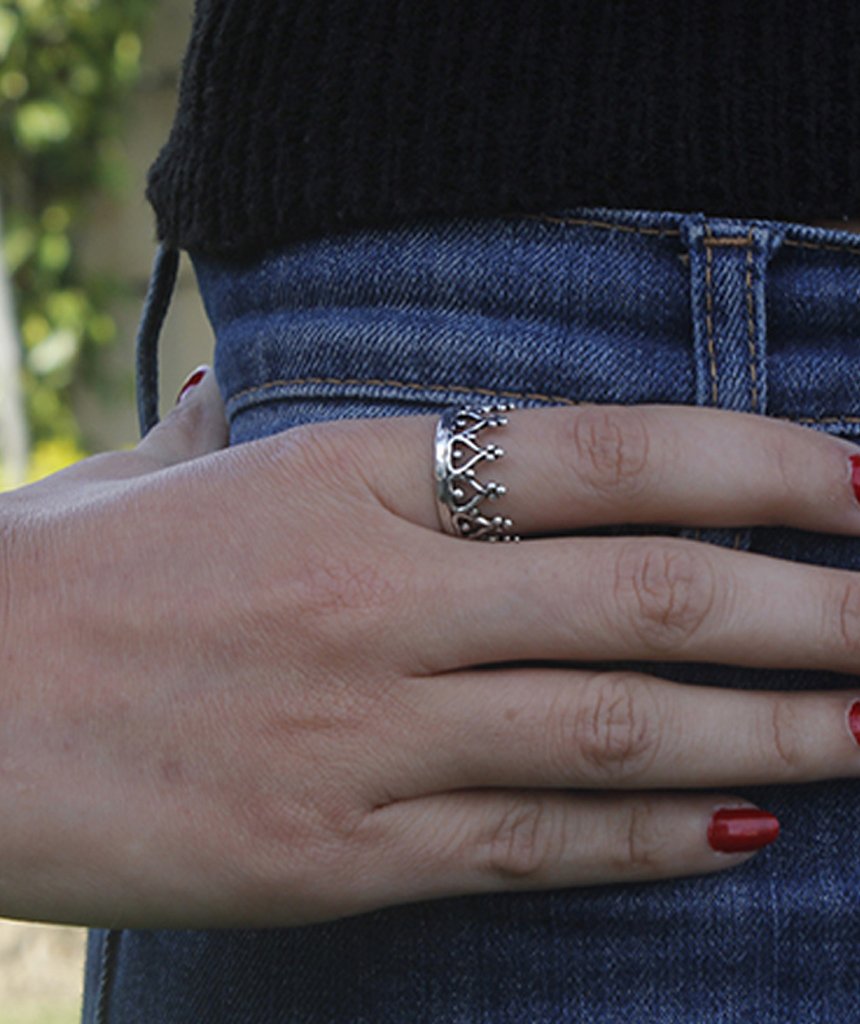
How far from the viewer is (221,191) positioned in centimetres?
95

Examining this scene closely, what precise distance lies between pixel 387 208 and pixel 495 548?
0.84 ft

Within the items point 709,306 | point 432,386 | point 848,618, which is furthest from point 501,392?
point 848,618

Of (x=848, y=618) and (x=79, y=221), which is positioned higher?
(x=79, y=221)

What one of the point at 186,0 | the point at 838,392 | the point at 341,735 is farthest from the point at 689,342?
the point at 186,0

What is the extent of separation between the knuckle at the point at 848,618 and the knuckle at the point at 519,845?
228 mm

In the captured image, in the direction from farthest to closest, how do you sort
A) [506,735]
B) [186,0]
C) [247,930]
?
1. [186,0]
2. [247,930]
3. [506,735]

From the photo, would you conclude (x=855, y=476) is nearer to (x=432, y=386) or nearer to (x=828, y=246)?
(x=828, y=246)

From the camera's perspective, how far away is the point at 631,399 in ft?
2.79

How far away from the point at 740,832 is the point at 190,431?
0.62 metres

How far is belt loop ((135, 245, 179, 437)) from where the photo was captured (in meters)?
1.17

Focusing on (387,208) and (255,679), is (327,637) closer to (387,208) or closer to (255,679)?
(255,679)

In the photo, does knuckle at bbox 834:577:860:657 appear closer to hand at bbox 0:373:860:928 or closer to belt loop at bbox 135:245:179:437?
hand at bbox 0:373:860:928

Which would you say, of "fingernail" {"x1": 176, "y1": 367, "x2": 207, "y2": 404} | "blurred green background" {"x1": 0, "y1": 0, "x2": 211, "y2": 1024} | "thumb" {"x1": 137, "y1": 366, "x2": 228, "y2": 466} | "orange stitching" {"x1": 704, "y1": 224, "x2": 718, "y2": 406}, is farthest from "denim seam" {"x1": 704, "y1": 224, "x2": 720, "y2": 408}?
"blurred green background" {"x1": 0, "y1": 0, "x2": 211, "y2": 1024}

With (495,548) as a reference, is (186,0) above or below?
above
